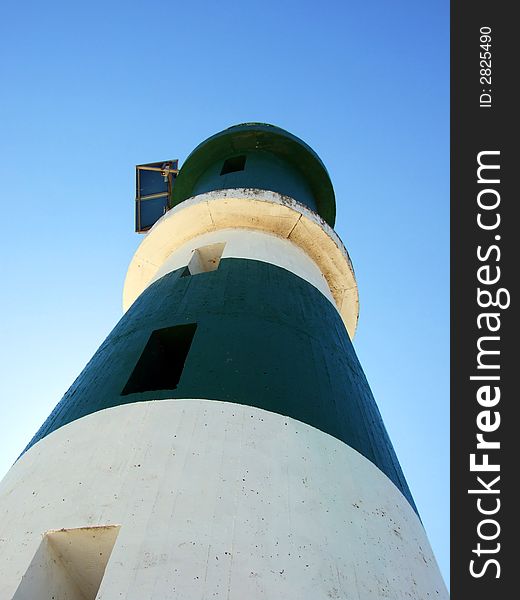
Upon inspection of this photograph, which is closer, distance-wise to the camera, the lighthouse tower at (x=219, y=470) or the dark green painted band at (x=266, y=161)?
the lighthouse tower at (x=219, y=470)

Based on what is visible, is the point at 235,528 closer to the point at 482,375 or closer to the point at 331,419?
the point at 331,419

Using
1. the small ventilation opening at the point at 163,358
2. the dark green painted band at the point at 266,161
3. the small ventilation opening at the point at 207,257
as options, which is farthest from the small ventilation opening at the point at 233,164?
the small ventilation opening at the point at 163,358

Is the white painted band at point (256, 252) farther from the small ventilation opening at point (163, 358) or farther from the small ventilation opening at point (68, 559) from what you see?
the small ventilation opening at point (68, 559)

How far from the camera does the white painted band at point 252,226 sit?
10859mm

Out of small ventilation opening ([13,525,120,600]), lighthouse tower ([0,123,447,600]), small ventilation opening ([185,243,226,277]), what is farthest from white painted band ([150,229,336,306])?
small ventilation opening ([13,525,120,600])

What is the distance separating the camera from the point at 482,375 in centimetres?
567

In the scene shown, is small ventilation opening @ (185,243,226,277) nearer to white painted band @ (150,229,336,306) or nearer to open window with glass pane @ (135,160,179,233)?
white painted band @ (150,229,336,306)

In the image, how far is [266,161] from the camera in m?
13.7

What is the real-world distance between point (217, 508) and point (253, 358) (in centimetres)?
225

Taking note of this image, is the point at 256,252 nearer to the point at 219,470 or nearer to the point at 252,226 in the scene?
the point at 252,226

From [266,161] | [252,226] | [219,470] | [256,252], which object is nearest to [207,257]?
[252,226]

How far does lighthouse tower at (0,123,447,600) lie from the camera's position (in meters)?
4.07

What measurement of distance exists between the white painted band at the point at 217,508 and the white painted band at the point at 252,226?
19.1 ft

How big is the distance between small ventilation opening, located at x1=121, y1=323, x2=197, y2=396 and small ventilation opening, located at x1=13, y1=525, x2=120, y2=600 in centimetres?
223
